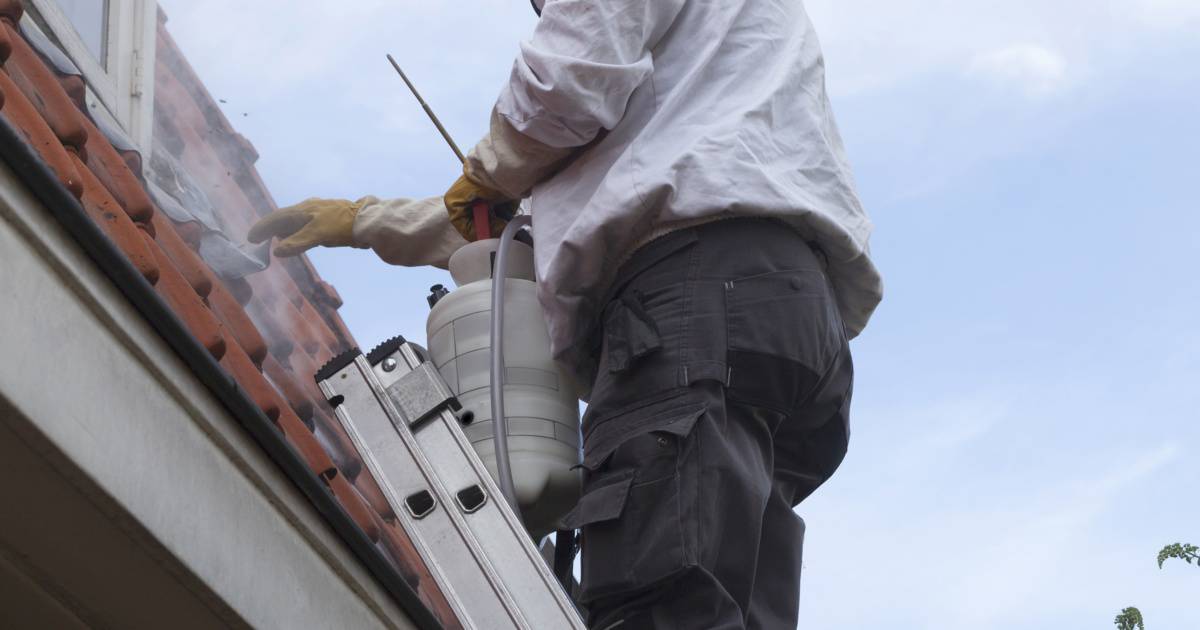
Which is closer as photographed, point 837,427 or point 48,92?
point 48,92

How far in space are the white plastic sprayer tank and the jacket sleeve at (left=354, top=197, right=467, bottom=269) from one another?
291 mm

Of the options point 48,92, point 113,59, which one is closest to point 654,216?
point 48,92

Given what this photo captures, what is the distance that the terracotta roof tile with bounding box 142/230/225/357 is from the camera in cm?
251

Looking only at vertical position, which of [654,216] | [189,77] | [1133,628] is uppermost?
[189,77]

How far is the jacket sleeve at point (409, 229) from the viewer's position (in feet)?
11.3

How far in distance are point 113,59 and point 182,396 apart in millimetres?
2076

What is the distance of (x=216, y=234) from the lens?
342 centimetres

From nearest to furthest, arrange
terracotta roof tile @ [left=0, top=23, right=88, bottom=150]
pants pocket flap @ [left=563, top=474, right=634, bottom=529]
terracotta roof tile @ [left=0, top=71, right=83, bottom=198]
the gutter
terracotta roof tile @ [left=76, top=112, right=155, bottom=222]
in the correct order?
the gutter < terracotta roof tile @ [left=0, top=71, right=83, bottom=198] < pants pocket flap @ [left=563, top=474, right=634, bottom=529] < terracotta roof tile @ [left=0, top=23, right=88, bottom=150] < terracotta roof tile @ [left=76, top=112, right=155, bottom=222]

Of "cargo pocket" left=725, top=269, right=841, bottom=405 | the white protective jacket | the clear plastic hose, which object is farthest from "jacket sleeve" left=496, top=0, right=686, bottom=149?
"cargo pocket" left=725, top=269, right=841, bottom=405

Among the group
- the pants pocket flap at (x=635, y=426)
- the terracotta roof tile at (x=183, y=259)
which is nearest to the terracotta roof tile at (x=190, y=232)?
the terracotta roof tile at (x=183, y=259)

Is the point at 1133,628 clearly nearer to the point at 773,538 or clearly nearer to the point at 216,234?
the point at 773,538

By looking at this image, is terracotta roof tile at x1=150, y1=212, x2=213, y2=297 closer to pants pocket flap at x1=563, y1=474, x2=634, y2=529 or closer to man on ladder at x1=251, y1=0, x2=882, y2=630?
man on ladder at x1=251, y1=0, x2=882, y2=630

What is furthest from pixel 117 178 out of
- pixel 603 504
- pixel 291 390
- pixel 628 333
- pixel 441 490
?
pixel 603 504

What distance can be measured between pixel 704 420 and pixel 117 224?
0.98 m
